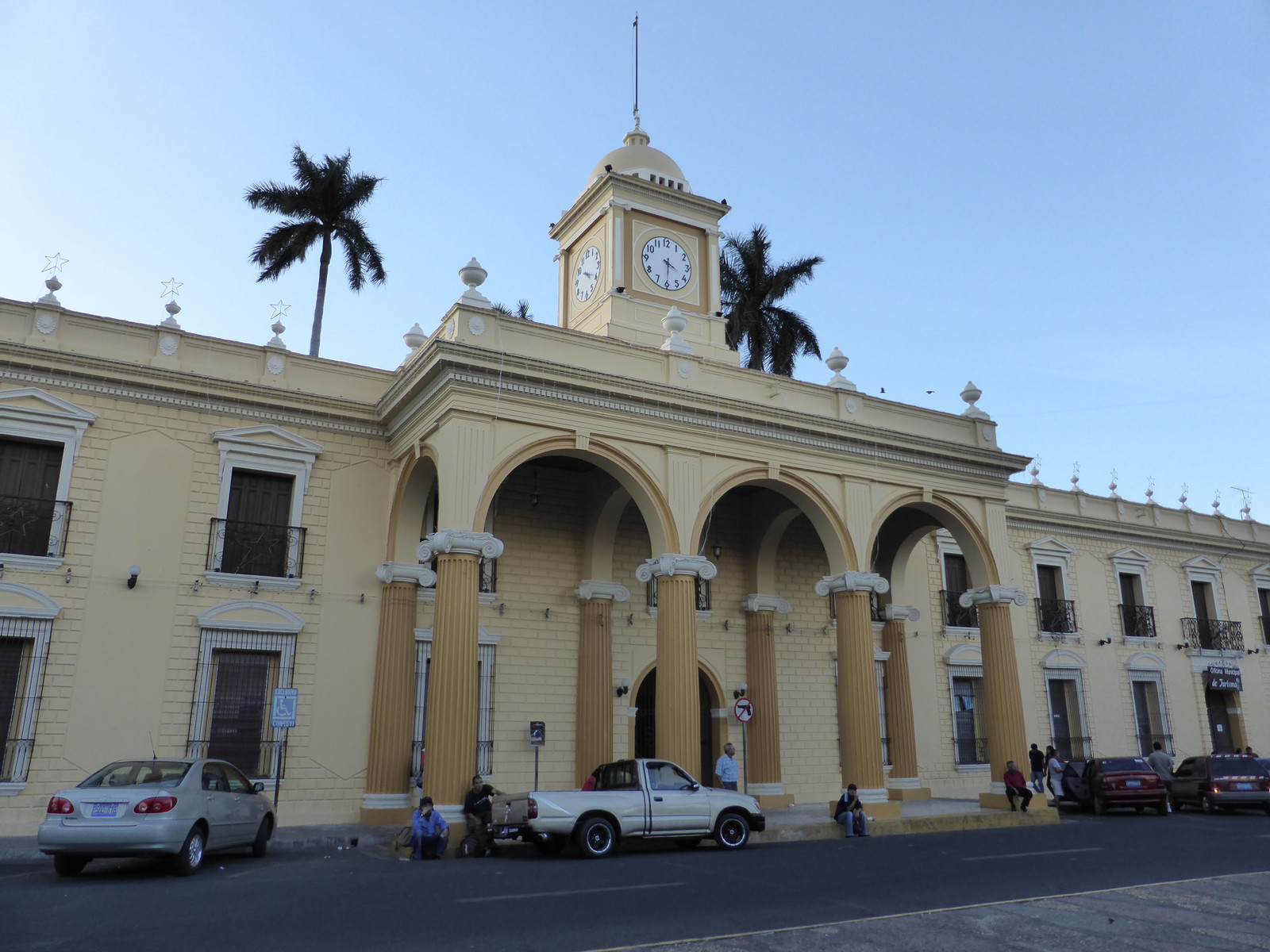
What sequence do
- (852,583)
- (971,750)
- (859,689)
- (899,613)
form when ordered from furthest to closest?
(971,750), (899,613), (852,583), (859,689)

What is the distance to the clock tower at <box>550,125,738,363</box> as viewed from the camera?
20.9 m

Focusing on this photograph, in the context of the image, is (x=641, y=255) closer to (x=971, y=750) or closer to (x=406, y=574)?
(x=406, y=574)

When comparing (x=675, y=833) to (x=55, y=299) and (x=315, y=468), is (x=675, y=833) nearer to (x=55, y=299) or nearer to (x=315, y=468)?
(x=315, y=468)

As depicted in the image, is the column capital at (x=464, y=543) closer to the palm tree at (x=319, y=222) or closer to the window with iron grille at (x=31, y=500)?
the window with iron grille at (x=31, y=500)

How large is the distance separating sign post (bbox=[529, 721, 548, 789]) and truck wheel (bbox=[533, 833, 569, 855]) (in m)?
4.32

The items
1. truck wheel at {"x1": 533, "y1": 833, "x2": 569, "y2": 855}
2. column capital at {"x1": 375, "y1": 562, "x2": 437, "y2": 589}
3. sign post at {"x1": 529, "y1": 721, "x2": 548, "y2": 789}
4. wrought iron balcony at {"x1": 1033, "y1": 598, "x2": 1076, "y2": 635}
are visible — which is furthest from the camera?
wrought iron balcony at {"x1": 1033, "y1": 598, "x2": 1076, "y2": 635}

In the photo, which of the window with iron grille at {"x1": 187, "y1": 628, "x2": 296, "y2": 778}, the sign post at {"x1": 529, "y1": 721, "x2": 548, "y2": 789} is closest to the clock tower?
the sign post at {"x1": 529, "y1": 721, "x2": 548, "y2": 789}

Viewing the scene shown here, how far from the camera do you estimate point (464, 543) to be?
14.8m

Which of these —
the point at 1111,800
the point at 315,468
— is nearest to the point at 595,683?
the point at 315,468

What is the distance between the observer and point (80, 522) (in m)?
15.7

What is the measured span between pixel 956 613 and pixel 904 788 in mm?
4981

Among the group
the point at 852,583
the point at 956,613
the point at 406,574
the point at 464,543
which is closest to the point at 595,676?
the point at 406,574

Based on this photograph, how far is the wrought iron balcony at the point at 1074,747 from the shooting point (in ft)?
84.7

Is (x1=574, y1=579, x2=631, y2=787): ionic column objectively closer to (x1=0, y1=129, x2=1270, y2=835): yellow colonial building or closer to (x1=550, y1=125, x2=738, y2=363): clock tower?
(x1=0, y1=129, x2=1270, y2=835): yellow colonial building
